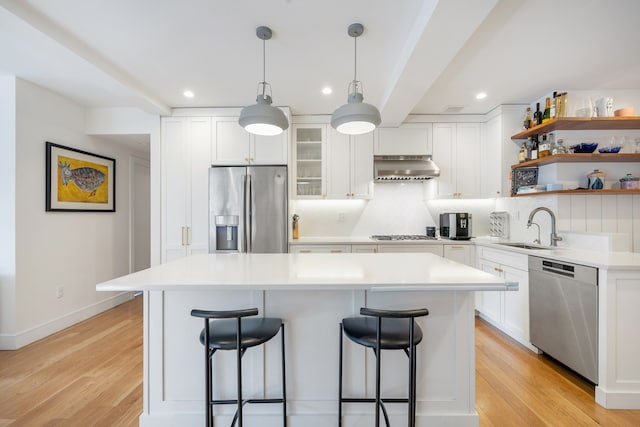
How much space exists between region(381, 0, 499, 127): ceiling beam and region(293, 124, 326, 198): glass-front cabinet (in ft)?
3.88

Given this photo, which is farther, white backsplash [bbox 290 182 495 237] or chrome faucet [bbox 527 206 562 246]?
white backsplash [bbox 290 182 495 237]

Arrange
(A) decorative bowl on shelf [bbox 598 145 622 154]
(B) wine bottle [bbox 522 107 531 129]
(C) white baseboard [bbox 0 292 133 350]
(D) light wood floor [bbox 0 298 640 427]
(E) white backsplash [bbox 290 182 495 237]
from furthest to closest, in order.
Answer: (E) white backsplash [bbox 290 182 495 237], (B) wine bottle [bbox 522 107 531 129], (A) decorative bowl on shelf [bbox 598 145 622 154], (C) white baseboard [bbox 0 292 133 350], (D) light wood floor [bbox 0 298 640 427]

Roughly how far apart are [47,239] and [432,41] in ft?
13.4

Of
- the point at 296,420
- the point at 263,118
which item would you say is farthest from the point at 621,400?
the point at 263,118

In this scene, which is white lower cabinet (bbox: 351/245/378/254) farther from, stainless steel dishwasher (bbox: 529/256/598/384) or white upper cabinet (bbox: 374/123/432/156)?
stainless steel dishwasher (bbox: 529/256/598/384)

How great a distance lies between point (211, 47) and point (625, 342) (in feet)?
11.9

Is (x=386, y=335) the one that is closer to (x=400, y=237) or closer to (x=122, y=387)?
(x=122, y=387)

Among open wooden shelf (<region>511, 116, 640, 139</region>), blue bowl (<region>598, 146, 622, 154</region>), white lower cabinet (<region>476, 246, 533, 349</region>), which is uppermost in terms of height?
open wooden shelf (<region>511, 116, 640, 139</region>)

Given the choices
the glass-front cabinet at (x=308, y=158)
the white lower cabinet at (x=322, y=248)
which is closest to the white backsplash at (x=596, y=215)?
the white lower cabinet at (x=322, y=248)

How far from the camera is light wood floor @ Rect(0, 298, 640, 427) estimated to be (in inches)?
71.3

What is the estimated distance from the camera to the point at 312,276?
1.52m

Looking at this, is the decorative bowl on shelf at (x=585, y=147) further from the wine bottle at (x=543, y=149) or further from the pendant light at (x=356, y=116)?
the pendant light at (x=356, y=116)

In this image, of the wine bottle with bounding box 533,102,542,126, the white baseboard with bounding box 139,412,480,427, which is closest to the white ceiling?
the wine bottle with bounding box 533,102,542,126

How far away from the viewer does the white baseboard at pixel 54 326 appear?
273 centimetres
